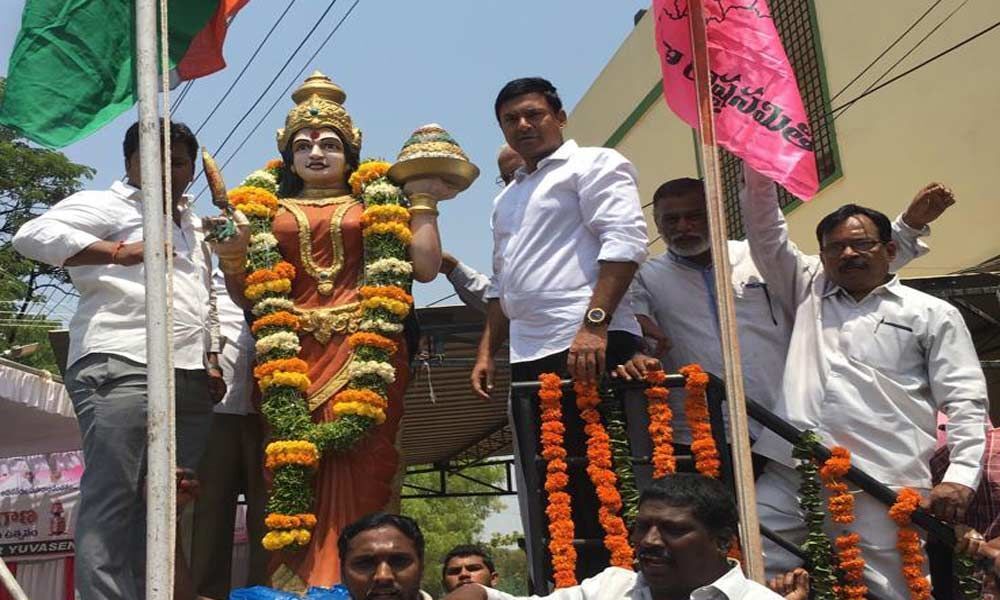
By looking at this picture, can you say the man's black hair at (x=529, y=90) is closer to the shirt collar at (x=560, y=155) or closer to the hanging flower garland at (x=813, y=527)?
the shirt collar at (x=560, y=155)

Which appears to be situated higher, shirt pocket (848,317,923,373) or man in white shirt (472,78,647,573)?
man in white shirt (472,78,647,573)

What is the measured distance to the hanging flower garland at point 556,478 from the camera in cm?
364

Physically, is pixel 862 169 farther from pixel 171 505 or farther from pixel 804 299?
pixel 171 505

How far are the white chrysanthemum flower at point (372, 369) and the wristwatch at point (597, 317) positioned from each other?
Answer: 0.92m

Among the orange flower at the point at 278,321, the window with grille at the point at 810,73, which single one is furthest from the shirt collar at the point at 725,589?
the window with grille at the point at 810,73

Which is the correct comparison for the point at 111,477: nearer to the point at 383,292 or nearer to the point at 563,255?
the point at 383,292

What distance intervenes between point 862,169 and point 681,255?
8.01 metres

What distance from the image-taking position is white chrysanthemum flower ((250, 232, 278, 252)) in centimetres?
450

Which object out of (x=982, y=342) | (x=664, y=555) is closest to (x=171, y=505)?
(x=664, y=555)

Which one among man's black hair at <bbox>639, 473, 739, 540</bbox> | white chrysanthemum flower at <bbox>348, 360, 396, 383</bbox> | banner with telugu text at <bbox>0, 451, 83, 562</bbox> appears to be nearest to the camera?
man's black hair at <bbox>639, 473, 739, 540</bbox>

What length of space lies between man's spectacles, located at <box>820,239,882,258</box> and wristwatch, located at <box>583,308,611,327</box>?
3.09 ft

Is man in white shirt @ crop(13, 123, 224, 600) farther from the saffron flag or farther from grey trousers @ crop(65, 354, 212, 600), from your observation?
the saffron flag

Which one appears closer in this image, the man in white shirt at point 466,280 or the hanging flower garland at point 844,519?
the hanging flower garland at point 844,519

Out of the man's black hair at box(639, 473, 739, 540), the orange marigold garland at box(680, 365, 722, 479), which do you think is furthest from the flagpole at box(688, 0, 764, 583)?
the orange marigold garland at box(680, 365, 722, 479)
